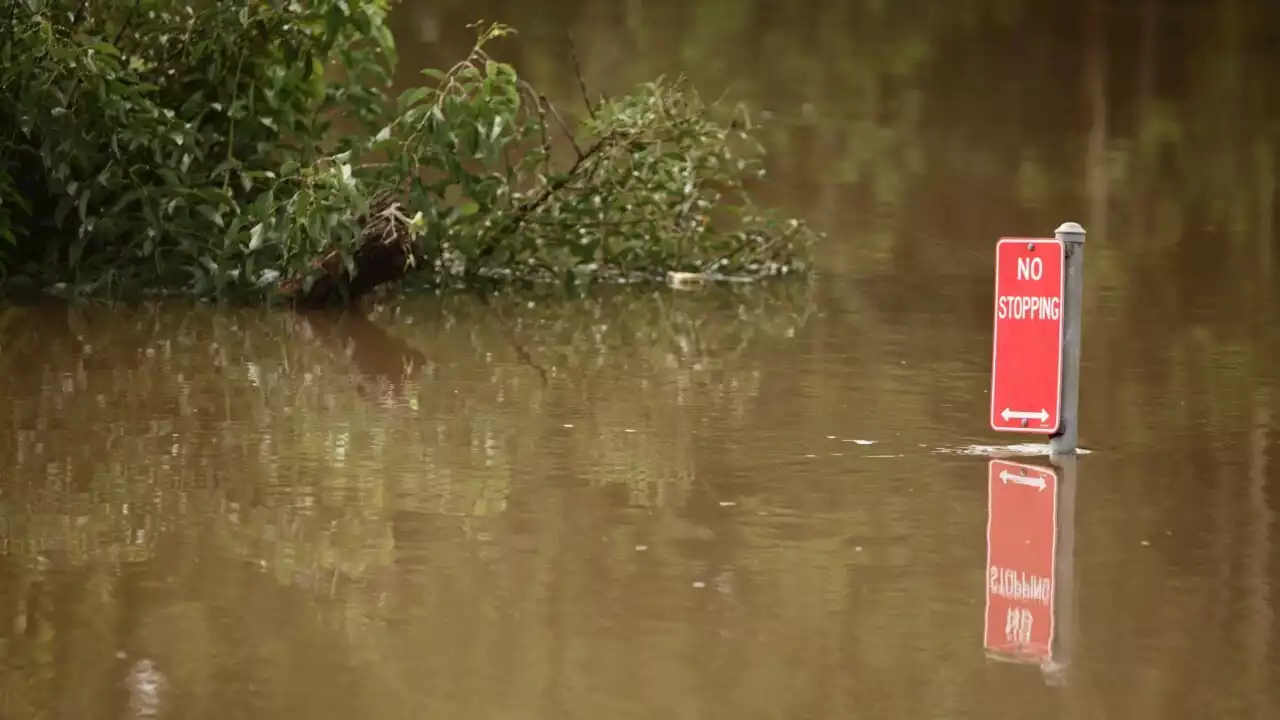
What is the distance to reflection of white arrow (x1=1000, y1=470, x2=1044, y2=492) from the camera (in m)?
8.27

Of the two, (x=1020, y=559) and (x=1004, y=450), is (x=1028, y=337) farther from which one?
(x=1020, y=559)

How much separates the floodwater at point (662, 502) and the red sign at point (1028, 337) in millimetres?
224

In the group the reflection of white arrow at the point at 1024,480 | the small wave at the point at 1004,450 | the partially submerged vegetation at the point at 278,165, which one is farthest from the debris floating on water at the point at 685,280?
the reflection of white arrow at the point at 1024,480

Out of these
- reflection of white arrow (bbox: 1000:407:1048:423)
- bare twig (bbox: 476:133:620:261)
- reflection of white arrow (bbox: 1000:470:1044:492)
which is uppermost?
bare twig (bbox: 476:133:620:261)

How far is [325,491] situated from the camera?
8.07m

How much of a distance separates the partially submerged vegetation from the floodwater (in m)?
0.41

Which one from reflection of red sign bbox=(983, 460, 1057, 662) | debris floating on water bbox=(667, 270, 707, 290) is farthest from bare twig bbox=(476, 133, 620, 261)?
reflection of red sign bbox=(983, 460, 1057, 662)

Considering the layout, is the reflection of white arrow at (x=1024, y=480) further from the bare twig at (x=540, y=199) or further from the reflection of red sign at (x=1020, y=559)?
the bare twig at (x=540, y=199)

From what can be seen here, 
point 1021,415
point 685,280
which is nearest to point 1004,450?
point 1021,415

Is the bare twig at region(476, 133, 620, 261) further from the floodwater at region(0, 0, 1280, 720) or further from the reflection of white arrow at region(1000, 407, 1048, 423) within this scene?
→ the reflection of white arrow at region(1000, 407, 1048, 423)

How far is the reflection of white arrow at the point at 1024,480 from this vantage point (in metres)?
8.27

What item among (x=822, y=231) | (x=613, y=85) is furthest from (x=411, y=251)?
(x=613, y=85)

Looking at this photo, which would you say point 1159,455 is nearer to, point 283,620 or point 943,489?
point 943,489

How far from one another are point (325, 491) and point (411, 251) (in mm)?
4465
